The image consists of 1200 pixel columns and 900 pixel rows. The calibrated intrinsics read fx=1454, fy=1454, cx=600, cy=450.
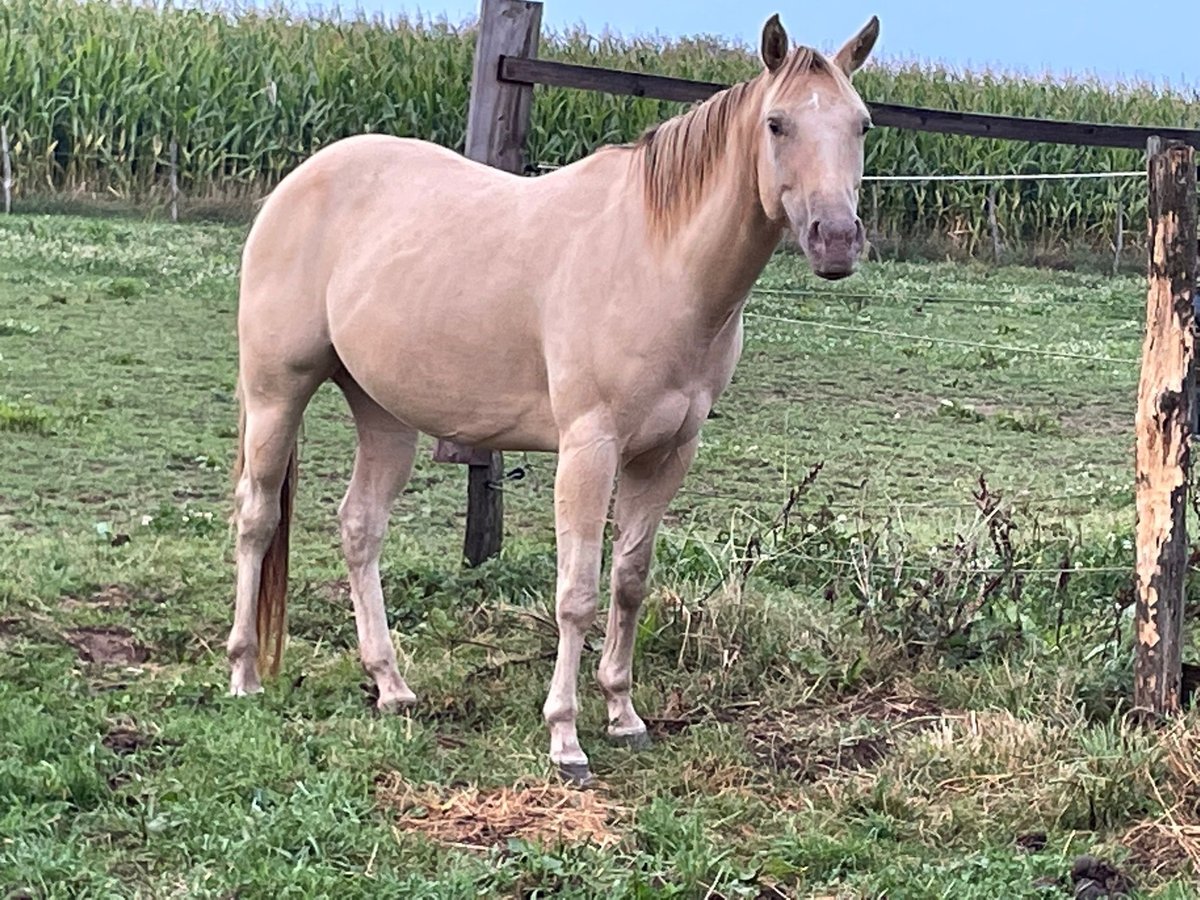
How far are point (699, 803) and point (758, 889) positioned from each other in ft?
1.69

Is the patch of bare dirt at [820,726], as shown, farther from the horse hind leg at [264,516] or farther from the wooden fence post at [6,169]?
the wooden fence post at [6,169]

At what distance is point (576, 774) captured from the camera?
12.9ft

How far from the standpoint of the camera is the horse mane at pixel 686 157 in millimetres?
3865

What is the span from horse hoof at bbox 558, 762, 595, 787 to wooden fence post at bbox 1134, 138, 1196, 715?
5.15 ft

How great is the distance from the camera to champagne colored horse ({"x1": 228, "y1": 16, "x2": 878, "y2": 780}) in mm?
3775

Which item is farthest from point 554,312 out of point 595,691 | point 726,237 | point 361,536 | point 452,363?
point 595,691

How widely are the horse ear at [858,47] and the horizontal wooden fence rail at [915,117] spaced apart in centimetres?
122

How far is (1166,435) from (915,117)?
1780 mm

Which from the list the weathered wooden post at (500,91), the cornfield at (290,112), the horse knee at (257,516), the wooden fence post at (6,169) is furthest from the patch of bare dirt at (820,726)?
the cornfield at (290,112)

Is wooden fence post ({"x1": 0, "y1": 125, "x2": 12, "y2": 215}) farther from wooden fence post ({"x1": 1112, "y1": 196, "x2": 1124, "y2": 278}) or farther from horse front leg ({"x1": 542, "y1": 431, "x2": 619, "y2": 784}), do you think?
wooden fence post ({"x1": 1112, "y1": 196, "x2": 1124, "y2": 278})

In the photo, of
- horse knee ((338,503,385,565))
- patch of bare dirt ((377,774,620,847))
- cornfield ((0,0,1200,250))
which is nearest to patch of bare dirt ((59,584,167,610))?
horse knee ((338,503,385,565))

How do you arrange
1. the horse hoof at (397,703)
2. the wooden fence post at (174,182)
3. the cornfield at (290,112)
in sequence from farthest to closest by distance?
1. the cornfield at (290,112)
2. the wooden fence post at (174,182)
3. the horse hoof at (397,703)

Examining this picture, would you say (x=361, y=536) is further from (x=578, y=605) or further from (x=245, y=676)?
(x=578, y=605)

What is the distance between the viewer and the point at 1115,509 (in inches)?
273
